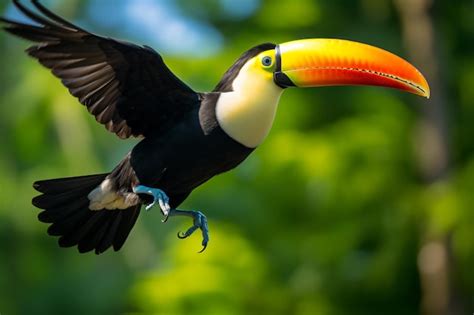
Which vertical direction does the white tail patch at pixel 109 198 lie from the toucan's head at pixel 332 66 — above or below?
below

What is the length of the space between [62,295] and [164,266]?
3702mm

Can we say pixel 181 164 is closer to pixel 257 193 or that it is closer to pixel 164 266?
pixel 164 266

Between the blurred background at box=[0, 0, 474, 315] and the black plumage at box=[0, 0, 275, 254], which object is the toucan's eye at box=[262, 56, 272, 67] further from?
the blurred background at box=[0, 0, 474, 315]

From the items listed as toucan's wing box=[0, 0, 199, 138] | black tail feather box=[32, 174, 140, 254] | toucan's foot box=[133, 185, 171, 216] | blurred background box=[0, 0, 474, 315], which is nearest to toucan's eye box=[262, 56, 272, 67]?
toucan's wing box=[0, 0, 199, 138]

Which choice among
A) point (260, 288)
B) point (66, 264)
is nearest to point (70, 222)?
point (260, 288)

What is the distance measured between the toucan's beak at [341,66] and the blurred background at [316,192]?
4880 mm

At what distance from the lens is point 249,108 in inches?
164

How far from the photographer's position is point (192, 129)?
430 centimetres

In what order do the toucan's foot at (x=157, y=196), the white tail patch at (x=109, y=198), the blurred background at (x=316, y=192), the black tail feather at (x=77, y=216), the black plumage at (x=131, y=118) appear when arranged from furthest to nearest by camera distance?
the blurred background at (x=316, y=192)
the black tail feather at (x=77, y=216)
the white tail patch at (x=109, y=198)
the black plumage at (x=131, y=118)
the toucan's foot at (x=157, y=196)

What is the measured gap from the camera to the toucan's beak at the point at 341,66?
4.16 m

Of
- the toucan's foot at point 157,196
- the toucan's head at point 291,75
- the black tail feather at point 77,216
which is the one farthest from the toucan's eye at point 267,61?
the black tail feather at point 77,216

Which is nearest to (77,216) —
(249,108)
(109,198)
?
(109,198)

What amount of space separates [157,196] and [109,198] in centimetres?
39

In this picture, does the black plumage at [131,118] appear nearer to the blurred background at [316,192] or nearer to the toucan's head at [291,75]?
the toucan's head at [291,75]
